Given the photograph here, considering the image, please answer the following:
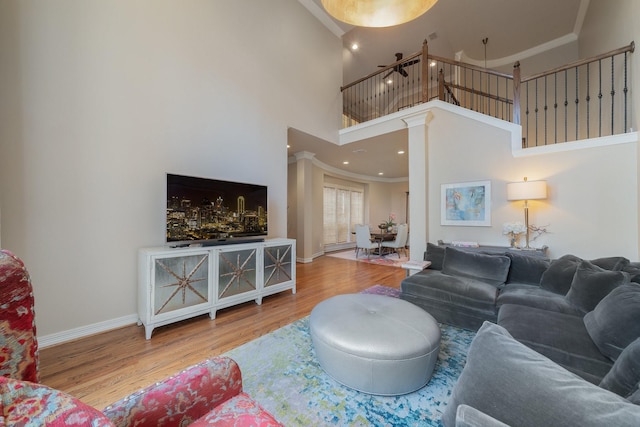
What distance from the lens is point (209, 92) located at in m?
3.21

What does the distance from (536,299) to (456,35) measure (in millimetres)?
5845

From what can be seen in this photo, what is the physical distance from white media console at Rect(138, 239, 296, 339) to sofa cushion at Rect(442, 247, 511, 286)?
2191 mm

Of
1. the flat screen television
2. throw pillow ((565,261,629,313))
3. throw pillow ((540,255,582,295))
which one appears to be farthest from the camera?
the flat screen television

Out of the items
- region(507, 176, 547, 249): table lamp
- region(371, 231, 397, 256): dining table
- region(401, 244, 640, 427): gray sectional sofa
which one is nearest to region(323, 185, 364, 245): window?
region(371, 231, 397, 256): dining table

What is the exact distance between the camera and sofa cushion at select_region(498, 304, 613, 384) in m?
1.32

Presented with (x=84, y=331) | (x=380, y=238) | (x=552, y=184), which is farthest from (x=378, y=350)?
(x=380, y=238)

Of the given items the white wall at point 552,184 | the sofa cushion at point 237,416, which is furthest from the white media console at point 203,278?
the white wall at point 552,184

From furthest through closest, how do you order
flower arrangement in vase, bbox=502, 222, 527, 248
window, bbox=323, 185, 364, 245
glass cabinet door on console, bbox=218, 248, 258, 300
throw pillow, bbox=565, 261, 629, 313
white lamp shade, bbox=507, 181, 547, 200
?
window, bbox=323, 185, 364, 245
flower arrangement in vase, bbox=502, 222, 527, 248
white lamp shade, bbox=507, 181, 547, 200
glass cabinet door on console, bbox=218, 248, 258, 300
throw pillow, bbox=565, 261, 629, 313

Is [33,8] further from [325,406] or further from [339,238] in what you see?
[339,238]

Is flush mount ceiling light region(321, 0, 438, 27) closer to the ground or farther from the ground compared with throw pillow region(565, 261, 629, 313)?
farther from the ground

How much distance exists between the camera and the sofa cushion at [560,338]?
4.33ft

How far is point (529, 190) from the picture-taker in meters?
3.14

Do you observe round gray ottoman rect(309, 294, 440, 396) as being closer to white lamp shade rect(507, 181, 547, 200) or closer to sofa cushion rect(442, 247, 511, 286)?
sofa cushion rect(442, 247, 511, 286)

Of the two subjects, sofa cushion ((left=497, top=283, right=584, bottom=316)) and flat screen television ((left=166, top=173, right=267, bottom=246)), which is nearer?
sofa cushion ((left=497, top=283, right=584, bottom=316))
